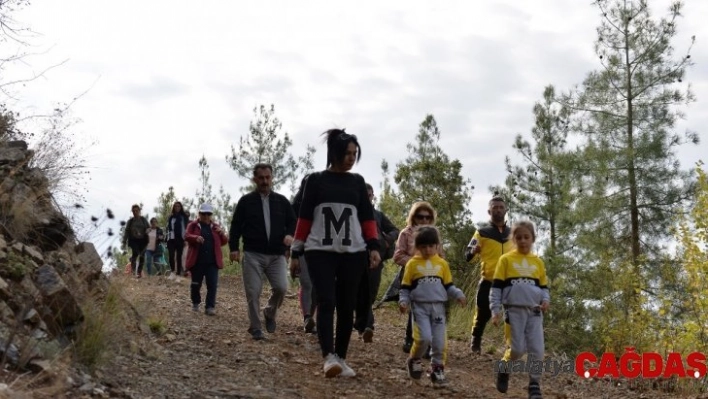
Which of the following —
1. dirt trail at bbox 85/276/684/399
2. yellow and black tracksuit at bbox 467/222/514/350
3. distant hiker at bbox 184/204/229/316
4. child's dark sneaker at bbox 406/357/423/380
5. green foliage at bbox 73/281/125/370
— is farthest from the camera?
distant hiker at bbox 184/204/229/316

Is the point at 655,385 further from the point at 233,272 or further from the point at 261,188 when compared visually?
the point at 233,272

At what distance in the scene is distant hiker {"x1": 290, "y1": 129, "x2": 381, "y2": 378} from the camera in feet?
22.3

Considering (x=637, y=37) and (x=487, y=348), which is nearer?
(x=487, y=348)

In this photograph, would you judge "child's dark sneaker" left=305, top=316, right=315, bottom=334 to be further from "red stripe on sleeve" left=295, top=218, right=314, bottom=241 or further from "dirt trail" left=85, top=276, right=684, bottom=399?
"red stripe on sleeve" left=295, top=218, right=314, bottom=241

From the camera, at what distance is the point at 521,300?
6.81 m

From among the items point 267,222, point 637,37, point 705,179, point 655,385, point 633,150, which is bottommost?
point 655,385

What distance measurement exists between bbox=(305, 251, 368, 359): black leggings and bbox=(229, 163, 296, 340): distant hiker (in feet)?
7.24

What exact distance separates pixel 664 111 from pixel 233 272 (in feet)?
45.8

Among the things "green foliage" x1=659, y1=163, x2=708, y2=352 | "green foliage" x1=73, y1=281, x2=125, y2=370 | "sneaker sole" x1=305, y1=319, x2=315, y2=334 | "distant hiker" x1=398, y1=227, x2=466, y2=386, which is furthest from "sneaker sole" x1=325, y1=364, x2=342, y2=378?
"green foliage" x1=659, y1=163, x2=708, y2=352

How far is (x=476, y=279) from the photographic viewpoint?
14102mm

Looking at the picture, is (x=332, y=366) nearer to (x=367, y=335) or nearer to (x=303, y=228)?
(x=303, y=228)

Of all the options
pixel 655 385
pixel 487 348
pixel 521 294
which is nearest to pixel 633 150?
pixel 487 348

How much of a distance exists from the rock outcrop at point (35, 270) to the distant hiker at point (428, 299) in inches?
105

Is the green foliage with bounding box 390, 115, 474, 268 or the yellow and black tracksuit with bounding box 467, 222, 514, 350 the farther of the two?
the green foliage with bounding box 390, 115, 474, 268
